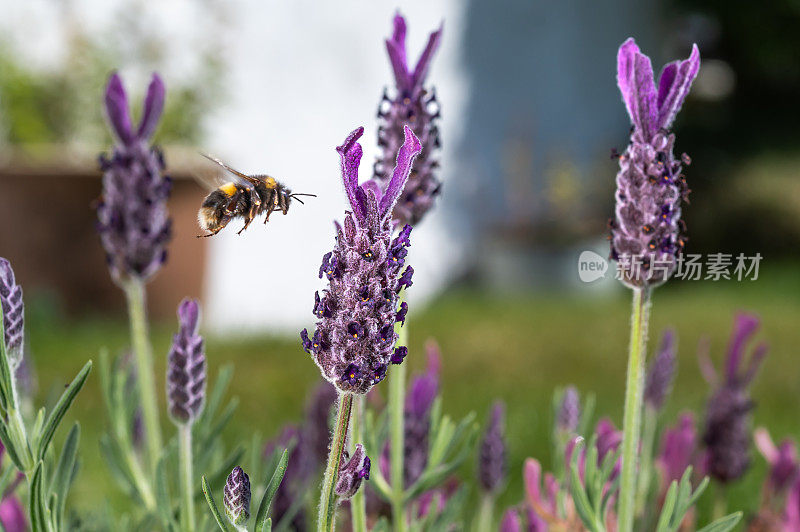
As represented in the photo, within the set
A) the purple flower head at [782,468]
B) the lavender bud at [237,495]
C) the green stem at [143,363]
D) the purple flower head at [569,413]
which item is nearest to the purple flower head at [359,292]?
the lavender bud at [237,495]

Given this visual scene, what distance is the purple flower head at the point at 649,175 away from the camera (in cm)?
82

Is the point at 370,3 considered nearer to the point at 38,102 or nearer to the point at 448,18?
the point at 448,18

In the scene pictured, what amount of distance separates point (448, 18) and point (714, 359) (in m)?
3.44

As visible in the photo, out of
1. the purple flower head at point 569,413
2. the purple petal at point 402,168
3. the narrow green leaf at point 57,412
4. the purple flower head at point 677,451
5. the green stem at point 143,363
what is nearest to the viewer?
the purple petal at point 402,168

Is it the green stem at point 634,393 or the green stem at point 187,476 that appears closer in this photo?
the green stem at point 634,393

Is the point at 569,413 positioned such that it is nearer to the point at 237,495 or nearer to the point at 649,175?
the point at 649,175

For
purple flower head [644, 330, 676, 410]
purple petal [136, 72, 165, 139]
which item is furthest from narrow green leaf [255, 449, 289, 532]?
purple flower head [644, 330, 676, 410]

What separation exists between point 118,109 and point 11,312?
1.31 feet

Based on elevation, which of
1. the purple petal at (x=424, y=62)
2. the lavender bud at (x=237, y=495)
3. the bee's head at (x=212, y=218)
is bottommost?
the lavender bud at (x=237, y=495)

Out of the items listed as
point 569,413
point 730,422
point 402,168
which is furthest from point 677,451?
point 402,168

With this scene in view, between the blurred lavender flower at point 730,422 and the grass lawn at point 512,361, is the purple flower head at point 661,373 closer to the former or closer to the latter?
the blurred lavender flower at point 730,422

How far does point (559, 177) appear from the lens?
688 centimetres

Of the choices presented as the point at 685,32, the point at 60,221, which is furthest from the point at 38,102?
the point at 685,32

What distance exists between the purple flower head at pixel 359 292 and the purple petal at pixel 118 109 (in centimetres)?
53
